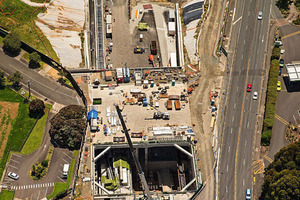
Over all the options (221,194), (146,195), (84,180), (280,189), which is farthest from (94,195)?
(280,189)

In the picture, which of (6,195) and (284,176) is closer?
(284,176)

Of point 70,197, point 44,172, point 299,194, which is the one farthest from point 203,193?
point 44,172

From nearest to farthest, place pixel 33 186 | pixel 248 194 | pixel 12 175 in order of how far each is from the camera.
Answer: pixel 248 194 < pixel 33 186 < pixel 12 175

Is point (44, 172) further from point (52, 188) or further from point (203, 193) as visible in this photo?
point (203, 193)

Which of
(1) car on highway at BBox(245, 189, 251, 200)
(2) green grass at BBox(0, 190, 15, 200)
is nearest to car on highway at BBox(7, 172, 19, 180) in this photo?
(2) green grass at BBox(0, 190, 15, 200)

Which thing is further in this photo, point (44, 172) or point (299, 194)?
point (44, 172)

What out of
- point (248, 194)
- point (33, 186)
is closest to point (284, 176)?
point (248, 194)

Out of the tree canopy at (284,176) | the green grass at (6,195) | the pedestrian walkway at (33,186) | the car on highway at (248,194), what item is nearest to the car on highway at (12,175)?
the pedestrian walkway at (33,186)

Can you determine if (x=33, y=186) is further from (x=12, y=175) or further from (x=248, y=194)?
(x=248, y=194)
